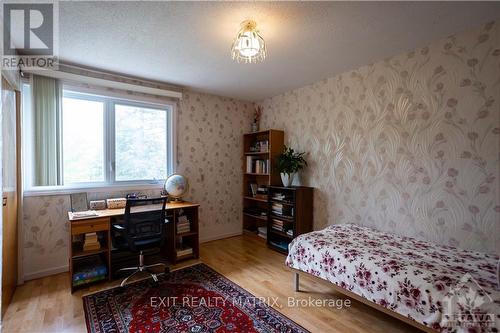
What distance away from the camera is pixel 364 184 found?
2840 millimetres

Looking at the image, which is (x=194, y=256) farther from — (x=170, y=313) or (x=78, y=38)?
(x=78, y=38)

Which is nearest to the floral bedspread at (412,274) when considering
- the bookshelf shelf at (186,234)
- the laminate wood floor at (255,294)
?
the laminate wood floor at (255,294)

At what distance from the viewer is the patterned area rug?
6.15ft

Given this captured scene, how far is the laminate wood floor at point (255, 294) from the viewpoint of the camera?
189 centimetres

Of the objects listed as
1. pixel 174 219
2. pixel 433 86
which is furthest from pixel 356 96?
pixel 174 219

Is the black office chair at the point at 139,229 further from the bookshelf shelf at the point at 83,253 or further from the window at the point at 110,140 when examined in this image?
the window at the point at 110,140

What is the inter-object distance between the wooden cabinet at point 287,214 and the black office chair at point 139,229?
65.8 inches

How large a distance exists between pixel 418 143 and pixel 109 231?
3298mm

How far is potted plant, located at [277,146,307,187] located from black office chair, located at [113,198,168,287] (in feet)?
5.63

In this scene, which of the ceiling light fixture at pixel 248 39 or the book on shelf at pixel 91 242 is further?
the book on shelf at pixel 91 242

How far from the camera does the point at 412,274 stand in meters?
1.65

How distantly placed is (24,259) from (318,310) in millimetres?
3065

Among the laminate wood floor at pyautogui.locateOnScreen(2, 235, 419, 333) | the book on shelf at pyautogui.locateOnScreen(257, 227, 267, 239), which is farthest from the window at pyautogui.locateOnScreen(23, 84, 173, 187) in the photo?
the book on shelf at pyautogui.locateOnScreen(257, 227, 267, 239)

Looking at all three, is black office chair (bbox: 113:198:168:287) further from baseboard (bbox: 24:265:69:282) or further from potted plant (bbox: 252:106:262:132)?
potted plant (bbox: 252:106:262:132)
